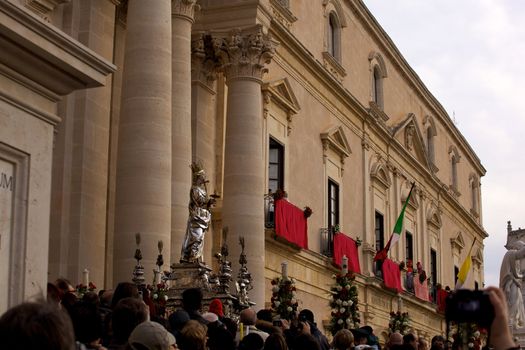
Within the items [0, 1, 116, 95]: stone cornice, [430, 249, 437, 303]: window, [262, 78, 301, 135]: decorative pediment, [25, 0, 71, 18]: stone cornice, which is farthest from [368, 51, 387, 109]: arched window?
[0, 1, 116, 95]: stone cornice

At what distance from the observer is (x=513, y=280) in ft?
78.0

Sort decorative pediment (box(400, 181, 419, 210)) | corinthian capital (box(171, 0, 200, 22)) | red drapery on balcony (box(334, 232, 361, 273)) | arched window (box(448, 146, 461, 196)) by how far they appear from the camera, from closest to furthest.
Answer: corinthian capital (box(171, 0, 200, 22)) → red drapery on balcony (box(334, 232, 361, 273)) → decorative pediment (box(400, 181, 419, 210)) → arched window (box(448, 146, 461, 196))

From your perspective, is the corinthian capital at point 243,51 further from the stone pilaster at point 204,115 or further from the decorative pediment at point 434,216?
the decorative pediment at point 434,216

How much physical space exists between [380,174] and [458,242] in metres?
13.2

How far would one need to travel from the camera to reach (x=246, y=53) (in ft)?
72.5

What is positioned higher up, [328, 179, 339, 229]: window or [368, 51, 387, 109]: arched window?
[368, 51, 387, 109]: arched window

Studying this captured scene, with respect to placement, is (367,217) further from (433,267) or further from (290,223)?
(433,267)

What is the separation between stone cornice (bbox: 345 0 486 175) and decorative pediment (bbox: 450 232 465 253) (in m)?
5.02

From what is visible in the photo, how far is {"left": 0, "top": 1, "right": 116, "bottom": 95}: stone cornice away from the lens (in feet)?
20.7

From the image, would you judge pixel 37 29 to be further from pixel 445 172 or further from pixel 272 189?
pixel 445 172

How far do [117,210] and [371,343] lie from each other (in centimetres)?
661

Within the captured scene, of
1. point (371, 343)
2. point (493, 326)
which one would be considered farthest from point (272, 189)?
point (493, 326)

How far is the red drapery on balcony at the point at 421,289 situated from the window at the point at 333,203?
818cm

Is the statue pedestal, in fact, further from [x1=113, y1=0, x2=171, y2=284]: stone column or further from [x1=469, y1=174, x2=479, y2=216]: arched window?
[x1=469, y1=174, x2=479, y2=216]: arched window
